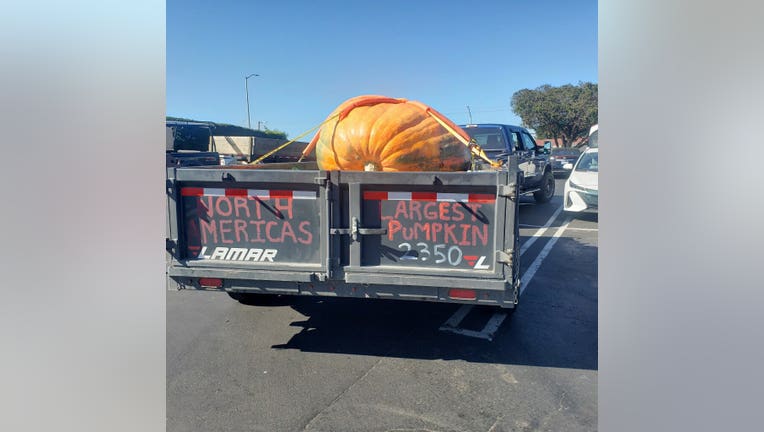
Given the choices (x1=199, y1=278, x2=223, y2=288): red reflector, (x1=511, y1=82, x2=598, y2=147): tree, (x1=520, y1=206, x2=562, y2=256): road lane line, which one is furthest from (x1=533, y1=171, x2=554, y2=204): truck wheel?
(x1=511, y1=82, x2=598, y2=147): tree

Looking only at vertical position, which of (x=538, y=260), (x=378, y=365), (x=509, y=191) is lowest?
(x=378, y=365)

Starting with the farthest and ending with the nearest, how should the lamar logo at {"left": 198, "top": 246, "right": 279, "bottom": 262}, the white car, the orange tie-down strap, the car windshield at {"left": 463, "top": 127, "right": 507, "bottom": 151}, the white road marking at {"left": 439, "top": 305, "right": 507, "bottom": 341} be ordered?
the car windshield at {"left": 463, "top": 127, "right": 507, "bottom": 151} < the white car < the white road marking at {"left": 439, "top": 305, "right": 507, "bottom": 341} < the orange tie-down strap < the lamar logo at {"left": 198, "top": 246, "right": 279, "bottom": 262}

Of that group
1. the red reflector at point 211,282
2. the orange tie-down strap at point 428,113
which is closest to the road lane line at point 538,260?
the orange tie-down strap at point 428,113

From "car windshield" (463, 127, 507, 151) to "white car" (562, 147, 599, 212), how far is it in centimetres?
201

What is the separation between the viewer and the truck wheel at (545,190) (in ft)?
44.4

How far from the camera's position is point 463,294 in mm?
3379

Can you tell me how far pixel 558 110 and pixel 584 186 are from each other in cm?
Answer: 3695

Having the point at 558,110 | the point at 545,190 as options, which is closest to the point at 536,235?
the point at 545,190

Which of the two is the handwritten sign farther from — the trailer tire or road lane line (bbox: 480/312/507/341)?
the trailer tire

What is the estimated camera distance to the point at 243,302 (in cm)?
521

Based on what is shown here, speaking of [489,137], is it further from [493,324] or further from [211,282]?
[211,282]

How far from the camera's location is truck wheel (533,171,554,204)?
13547mm
